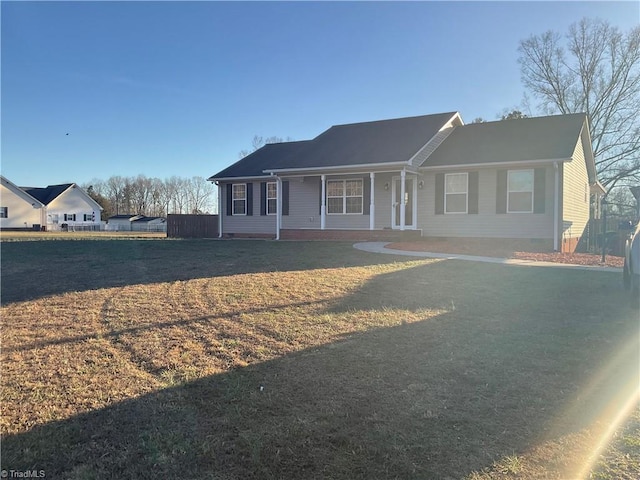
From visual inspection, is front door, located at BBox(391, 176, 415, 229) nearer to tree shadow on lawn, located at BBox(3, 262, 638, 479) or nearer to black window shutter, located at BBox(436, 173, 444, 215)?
black window shutter, located at BBox(436, 173, 444, 215)

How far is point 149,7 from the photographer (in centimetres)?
1177

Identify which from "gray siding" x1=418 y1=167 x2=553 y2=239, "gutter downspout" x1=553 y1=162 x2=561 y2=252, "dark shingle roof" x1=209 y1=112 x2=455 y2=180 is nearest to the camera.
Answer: "gutter downspout" x1=553 y1=162 x2=561 y2=252

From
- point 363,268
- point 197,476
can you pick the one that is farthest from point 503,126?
point 197,476

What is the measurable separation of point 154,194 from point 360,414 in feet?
291

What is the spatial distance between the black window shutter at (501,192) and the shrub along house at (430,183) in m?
0.03

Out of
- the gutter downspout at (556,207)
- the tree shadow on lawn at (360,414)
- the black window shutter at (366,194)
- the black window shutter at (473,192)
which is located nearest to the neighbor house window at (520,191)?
the gutter downspout at (556,207)

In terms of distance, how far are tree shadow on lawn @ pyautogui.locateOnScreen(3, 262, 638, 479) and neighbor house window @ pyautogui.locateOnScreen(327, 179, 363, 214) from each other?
505 inches

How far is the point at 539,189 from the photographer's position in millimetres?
14031

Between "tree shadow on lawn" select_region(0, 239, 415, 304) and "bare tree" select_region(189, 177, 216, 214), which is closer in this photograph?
"tree shadow on lawn" select_region(0, 239, 415, 304)

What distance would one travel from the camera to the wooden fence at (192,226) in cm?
2284

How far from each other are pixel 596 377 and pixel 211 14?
12.7 m

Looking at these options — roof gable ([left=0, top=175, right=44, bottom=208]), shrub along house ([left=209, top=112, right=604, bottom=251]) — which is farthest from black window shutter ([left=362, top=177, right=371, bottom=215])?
roof gable ([left=0, top=175, right=44, bottom=208])

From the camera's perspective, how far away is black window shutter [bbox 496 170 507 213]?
47.9ft

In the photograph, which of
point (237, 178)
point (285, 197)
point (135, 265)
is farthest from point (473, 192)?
point (135, 265)
